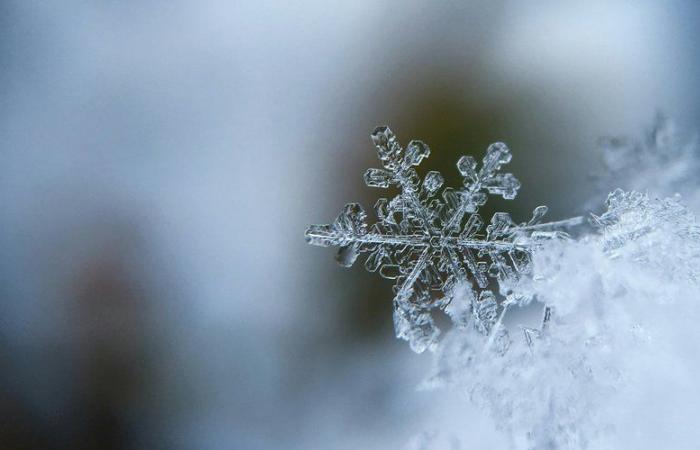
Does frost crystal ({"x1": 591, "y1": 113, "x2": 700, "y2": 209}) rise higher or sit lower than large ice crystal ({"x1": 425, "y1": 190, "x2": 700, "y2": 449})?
higher

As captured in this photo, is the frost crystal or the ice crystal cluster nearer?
the ice crystal cluster

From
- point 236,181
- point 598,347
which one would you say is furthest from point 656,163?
point 236,181

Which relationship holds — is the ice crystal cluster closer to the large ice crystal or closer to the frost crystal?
the large ice crystal

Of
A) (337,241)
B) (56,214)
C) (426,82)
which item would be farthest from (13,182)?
(426,82)

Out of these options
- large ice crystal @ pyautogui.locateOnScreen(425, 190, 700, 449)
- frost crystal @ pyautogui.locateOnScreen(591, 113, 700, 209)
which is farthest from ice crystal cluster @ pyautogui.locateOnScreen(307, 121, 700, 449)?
frost crystal @ pyautogui.locateOnScreen(591, 113, 700, 209)

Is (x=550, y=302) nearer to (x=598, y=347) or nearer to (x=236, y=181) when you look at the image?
(x=598, y=347)

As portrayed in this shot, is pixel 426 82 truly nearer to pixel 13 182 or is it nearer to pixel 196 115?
pixel 196 115

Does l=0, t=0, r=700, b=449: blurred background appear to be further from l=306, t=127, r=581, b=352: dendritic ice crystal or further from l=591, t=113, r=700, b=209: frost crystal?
l=306, t=127, r=581, b=352: dendritic ice crystal
